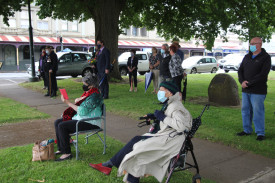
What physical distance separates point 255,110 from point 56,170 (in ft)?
12.7

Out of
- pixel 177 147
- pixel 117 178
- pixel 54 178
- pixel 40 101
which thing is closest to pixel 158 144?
pixel 177 147

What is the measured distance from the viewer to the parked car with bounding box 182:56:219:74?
2786cm

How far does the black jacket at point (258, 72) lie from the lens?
5520 millimetres

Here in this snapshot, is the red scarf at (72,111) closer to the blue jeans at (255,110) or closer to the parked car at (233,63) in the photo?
the blue jeans at (255,110)

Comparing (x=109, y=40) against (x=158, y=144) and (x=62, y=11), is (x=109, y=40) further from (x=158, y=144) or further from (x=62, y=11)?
(x=158, y=144)

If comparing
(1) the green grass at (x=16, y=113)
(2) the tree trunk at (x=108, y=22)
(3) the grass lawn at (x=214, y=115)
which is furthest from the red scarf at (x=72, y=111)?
(2) the tree trunk at (x=108, y=22)

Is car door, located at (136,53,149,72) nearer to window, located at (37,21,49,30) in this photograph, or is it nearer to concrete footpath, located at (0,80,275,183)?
concrete footpath, located at (0,80,275,183)

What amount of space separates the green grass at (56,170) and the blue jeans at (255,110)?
2.30 m

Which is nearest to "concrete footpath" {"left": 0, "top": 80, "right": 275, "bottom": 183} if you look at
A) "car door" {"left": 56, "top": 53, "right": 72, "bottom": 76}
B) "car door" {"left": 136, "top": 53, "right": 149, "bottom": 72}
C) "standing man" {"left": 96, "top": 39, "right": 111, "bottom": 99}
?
"standing man" {"left": 96, "top": 39, "right": 111, "bottom": 99}

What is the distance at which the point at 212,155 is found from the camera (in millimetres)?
4898

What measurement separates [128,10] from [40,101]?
35.4ft

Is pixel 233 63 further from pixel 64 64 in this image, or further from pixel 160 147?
pixel 160 147

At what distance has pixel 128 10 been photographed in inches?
744

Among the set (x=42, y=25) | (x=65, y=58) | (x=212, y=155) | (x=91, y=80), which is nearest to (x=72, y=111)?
(x=91, y=80)
